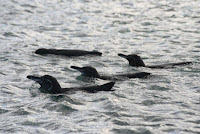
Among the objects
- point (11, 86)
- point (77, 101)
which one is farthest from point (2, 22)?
point (77, 101)

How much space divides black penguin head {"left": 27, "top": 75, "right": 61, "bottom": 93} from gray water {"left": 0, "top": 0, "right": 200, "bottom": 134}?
0.25 metres

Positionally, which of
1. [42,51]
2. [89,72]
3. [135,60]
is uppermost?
[42,51]

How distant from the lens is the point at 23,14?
92.6 ft

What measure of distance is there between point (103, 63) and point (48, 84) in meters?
3.89

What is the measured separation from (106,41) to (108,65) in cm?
388

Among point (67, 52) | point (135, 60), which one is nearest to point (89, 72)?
point (135, 60)

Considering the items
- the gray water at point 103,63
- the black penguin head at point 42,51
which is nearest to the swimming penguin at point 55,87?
Answer: the gray water at point 103,63

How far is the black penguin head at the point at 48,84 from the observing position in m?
15.8

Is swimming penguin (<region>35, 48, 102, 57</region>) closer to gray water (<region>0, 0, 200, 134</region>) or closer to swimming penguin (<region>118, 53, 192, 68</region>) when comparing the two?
gray water (<region>0, 0, 200, 134</region>)

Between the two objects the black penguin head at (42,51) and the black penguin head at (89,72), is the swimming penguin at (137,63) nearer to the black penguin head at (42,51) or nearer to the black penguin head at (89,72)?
the black penguin head at (89,72)

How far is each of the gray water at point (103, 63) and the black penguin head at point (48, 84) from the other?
25 centimetres

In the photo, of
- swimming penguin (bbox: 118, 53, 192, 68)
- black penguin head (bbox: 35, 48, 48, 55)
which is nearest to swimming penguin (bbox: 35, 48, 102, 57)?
black penguin head (bbox: 35, 48, 48, 55)

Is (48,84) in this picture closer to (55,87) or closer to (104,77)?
(55,87)

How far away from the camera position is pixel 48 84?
16.1 meters
